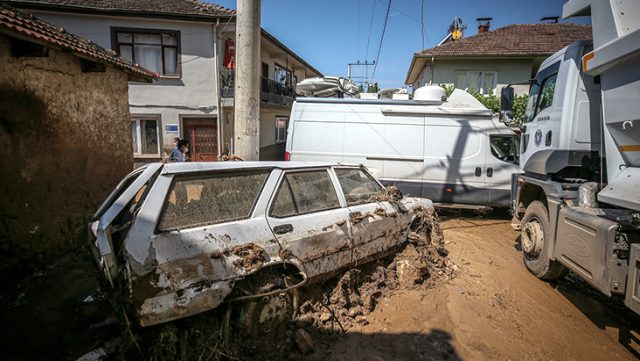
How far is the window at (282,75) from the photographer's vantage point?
66.1 feet

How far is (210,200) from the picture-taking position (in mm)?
2924

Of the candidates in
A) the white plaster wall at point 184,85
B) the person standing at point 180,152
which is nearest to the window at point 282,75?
the white plaster wall at point 184,85

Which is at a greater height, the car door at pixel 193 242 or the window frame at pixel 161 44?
the window frame at pixel 161 44

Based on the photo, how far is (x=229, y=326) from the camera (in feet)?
9.53

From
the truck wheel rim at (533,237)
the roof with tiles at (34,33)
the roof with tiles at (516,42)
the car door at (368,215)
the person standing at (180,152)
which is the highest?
the roof with tiles at (516,42)

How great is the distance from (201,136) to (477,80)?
13720 millimetres

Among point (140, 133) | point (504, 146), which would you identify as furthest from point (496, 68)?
point (140, 133)

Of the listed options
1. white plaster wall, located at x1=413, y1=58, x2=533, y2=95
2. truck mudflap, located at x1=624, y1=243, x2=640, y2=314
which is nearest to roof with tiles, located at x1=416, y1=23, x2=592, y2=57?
white plaster wall, located at x1=413, y1=58, x2=533, y2=95

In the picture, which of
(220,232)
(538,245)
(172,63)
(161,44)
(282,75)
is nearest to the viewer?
(220,232)

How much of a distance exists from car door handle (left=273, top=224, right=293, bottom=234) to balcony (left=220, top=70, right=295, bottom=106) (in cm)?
1195

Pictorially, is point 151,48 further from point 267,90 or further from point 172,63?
point 267,90

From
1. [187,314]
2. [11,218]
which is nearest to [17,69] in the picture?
[11,218]

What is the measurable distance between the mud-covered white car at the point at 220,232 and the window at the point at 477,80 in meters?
15.4

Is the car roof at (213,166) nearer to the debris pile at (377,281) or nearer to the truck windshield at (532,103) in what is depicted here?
the debris pile at (377,281)
